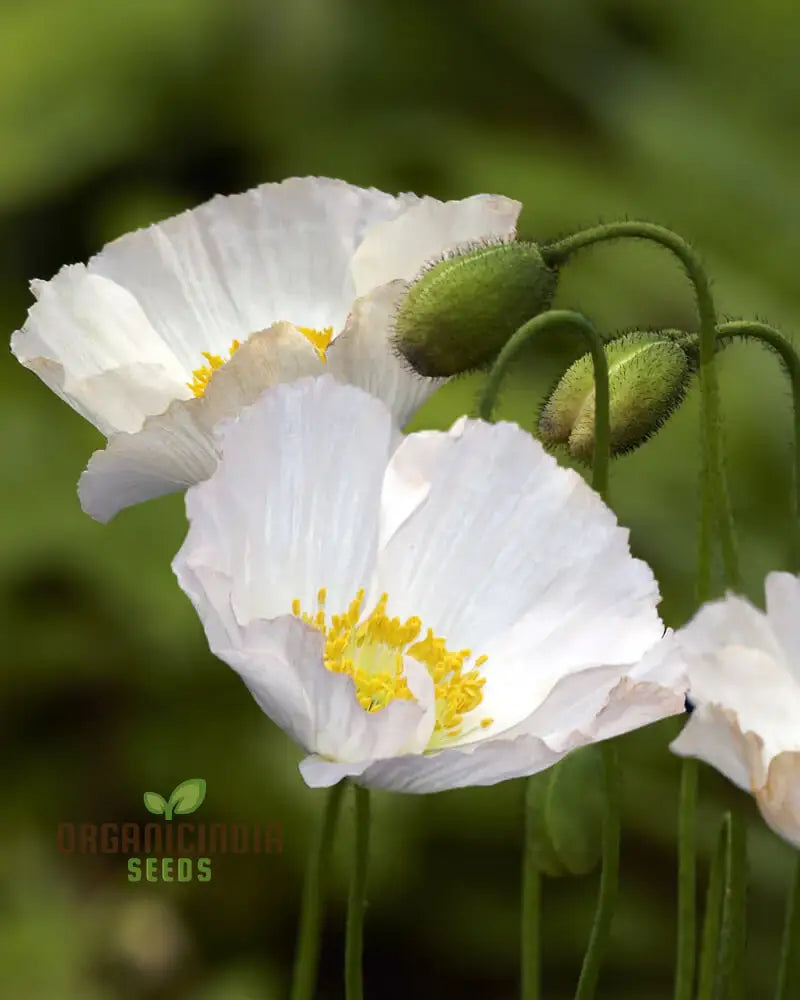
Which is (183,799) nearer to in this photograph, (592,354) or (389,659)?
(389,659)

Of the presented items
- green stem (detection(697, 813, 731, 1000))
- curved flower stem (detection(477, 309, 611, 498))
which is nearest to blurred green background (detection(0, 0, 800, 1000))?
green stem (detection(697, 813, 731, 1000))

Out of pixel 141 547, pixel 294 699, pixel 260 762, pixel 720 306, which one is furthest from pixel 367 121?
pixel 294 699

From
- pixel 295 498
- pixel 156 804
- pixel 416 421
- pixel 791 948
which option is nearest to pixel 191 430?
pixel 295 498

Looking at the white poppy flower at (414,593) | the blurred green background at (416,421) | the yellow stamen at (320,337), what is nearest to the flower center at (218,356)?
the yellow stamen at (320,337)

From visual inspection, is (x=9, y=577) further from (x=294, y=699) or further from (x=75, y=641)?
(x=294, y=699)

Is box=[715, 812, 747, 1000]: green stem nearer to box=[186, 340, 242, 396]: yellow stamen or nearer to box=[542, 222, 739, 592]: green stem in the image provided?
box=[542, 222, 739, 592]: green stem

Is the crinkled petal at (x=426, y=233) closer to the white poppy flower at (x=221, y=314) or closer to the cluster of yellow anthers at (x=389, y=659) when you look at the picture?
the white poppy flower at (x=221, y=314)
